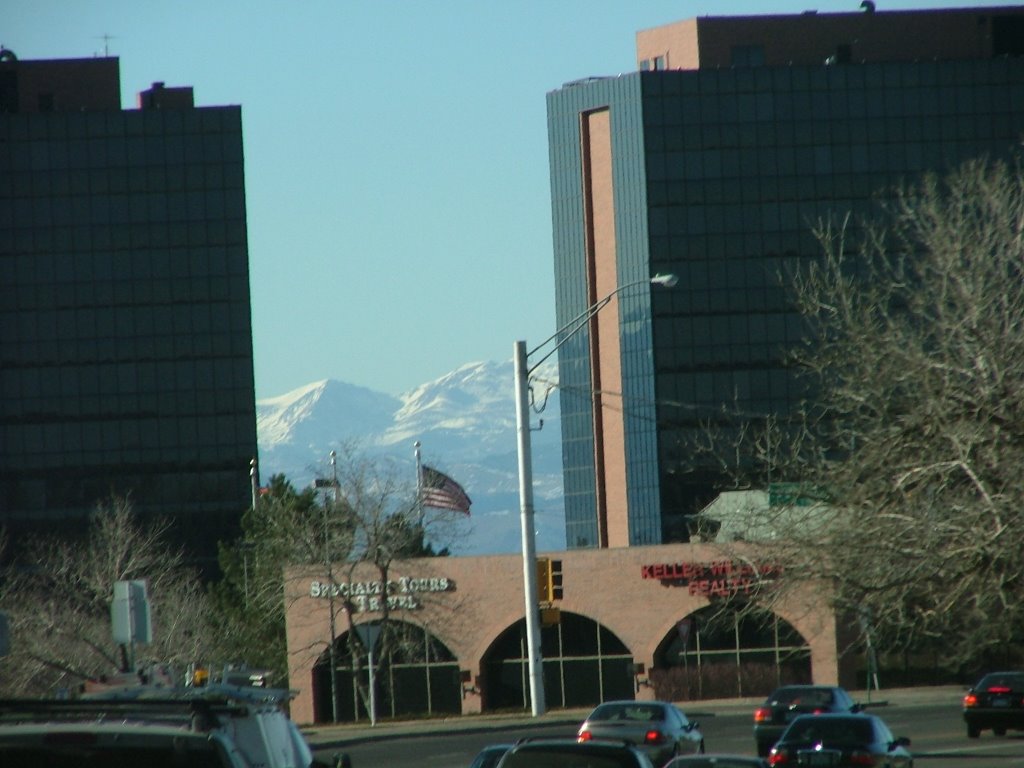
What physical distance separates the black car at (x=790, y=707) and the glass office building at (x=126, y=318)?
82903 millimetres

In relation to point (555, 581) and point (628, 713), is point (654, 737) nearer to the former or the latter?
point (628, 713)

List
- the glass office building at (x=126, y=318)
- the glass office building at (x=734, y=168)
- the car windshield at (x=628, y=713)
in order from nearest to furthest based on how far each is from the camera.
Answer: the car windshield at (x=628, y=713), the glass office building at (x=734, y=168), the glass office building at (x=126, y=318)

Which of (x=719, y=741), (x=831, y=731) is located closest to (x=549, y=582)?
(x=719, y=741)

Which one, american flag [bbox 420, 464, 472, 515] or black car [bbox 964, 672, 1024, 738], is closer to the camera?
black car [bbox 964, 672, 1024, 738]

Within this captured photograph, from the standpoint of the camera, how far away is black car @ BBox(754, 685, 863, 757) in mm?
30906

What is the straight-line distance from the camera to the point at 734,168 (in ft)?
363

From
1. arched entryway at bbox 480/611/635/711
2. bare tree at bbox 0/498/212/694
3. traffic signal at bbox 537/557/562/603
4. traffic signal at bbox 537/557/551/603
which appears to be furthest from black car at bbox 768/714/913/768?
arched entryway at bbox 480/611/635/711

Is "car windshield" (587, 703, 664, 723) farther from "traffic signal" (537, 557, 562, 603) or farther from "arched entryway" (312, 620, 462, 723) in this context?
"arched entryway" (312, 620, 462, 723)

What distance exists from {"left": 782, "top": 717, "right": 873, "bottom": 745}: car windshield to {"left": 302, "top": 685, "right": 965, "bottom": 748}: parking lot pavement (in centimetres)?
1401

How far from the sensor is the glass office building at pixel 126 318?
112438 millimetres

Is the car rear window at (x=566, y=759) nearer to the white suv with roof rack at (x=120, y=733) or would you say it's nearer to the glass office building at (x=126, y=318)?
the white suv with roof rack at (x=120, y=733)

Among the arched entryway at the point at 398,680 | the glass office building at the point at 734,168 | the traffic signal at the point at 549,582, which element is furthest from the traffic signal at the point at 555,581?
the glass office building at the point at 734,168

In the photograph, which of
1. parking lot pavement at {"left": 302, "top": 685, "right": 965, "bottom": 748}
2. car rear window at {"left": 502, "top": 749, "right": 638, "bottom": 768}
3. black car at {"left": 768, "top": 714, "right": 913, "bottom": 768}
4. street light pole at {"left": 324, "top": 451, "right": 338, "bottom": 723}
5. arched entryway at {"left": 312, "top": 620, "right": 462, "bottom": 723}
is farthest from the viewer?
arched entryway at {"left": 312, "top": 620, "right": 462, "bottom": 723}

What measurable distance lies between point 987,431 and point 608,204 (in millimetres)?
100731
